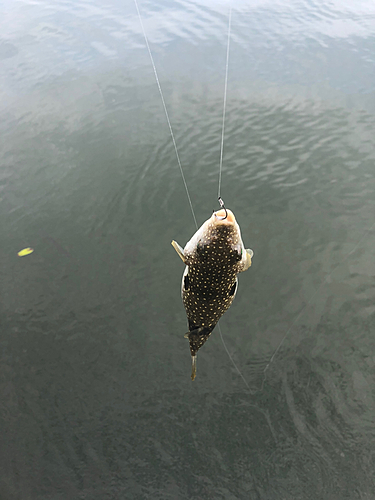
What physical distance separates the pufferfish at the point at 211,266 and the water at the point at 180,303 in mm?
1965

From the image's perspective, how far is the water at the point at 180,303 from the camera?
4523 millimetres

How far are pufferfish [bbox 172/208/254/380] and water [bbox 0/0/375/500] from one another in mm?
1965

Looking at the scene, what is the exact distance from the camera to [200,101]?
6.25 meters

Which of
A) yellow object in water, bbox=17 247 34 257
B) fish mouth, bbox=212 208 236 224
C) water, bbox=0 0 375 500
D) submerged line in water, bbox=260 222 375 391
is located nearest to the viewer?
fish mouth, bbox=212 208 236 224

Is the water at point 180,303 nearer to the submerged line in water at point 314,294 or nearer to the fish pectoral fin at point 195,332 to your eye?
the submerged line in water at point 314,294

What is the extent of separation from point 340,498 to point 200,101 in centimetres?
594

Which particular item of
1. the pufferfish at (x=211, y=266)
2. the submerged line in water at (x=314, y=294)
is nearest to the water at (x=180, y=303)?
the submerged line in water at (x=314, y=294)

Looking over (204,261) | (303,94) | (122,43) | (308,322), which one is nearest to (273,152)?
(303,94)

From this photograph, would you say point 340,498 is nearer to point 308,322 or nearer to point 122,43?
point 308,322

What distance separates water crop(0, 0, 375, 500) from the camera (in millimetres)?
4523

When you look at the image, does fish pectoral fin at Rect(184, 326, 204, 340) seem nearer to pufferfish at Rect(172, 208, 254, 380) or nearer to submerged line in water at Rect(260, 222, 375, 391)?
pufferfish at Rect(172, 208, 254, 380)

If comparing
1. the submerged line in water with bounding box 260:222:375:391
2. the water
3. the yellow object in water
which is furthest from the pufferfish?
the yellow object in water

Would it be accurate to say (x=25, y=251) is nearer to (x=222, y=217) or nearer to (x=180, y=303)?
(x=180, y=303)

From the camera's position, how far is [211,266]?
2.59m
